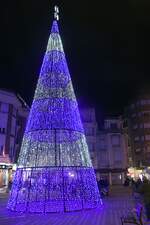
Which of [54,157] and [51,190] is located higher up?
[54,157]

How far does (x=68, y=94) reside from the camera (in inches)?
648

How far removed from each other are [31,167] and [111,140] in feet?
131

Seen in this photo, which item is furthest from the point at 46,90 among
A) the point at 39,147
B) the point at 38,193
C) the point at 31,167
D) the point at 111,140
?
the point at 111,140

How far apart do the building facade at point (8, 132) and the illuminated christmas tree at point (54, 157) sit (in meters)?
21.4

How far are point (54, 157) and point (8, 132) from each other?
24.8 m

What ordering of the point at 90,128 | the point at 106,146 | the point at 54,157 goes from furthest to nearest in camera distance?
the point at 106,146, the point at 90,128, the point at 54,157

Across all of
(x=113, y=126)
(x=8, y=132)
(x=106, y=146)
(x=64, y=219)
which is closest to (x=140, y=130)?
(x=113, y=126)

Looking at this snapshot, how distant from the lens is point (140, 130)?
2495 inches

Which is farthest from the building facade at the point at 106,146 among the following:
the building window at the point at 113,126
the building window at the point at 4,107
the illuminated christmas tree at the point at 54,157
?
the illuminated christmas tree at the point at 54,157

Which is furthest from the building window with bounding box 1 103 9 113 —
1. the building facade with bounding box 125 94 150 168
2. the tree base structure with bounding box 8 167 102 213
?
the building facade with bounding box 125 94 150 168

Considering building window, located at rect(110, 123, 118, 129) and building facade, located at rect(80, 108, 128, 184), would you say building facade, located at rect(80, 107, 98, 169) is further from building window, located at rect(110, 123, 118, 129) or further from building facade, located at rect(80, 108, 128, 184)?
building window, located at rect(110, 123, 118, 129)

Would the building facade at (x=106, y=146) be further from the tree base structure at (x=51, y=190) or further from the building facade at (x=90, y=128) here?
the tree base structure at (x=51, y=190)

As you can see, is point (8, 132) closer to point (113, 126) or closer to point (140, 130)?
point (113, 126)

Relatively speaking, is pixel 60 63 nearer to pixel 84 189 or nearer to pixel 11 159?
pixel 84 189
